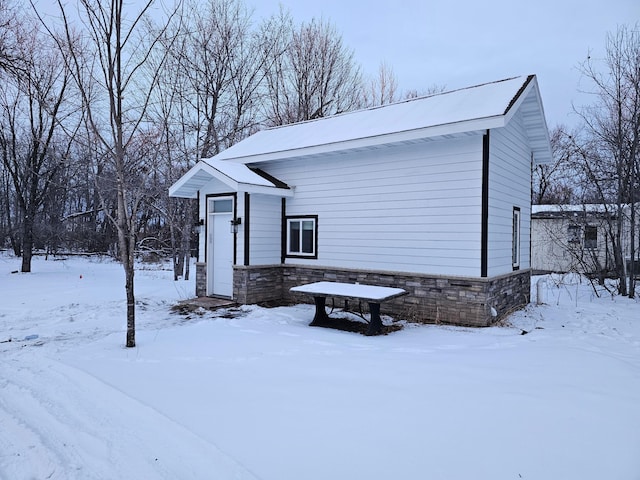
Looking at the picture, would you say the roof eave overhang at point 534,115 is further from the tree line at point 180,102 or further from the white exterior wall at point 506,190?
the tree line at point 180,102

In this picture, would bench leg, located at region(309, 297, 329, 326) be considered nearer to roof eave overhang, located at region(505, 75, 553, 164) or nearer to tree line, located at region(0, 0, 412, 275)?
roof eave overhang, located at region(505, 75, 553, 164)

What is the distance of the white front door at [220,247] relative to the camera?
9453mm

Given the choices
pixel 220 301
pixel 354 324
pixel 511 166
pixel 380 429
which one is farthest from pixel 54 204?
Result: pixel 380 429

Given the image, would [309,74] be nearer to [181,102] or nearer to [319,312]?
[181,102]

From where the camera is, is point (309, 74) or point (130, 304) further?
point (309, 74)

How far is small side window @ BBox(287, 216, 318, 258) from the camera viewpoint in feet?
30.8

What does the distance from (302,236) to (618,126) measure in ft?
30.2

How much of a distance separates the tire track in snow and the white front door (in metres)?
5.50

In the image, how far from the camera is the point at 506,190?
805cm

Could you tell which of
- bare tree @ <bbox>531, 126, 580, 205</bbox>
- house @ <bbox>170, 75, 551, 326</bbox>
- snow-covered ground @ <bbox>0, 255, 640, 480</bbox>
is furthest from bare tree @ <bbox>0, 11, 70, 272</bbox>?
bare tree @ <bbox>531, 126, 580, 205</bbox>

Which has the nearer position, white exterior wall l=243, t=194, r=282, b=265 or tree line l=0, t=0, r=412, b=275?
white exterior wall l=243, t=194, r=282, b=265

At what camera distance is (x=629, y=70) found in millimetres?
10742

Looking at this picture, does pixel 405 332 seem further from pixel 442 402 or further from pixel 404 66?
pixel 404 66

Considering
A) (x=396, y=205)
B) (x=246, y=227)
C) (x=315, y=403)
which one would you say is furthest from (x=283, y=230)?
(x=315, y=403)
